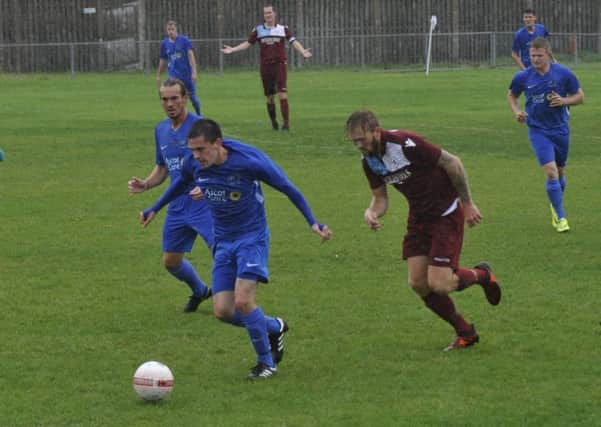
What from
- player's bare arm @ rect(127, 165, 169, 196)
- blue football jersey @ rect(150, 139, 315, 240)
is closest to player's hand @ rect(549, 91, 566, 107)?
player's bare arm @ rect(127, 165, 169, 196)

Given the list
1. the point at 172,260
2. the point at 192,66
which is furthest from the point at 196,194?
the point at 192,66

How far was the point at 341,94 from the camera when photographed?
1318 inches

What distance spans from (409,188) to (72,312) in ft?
10.9

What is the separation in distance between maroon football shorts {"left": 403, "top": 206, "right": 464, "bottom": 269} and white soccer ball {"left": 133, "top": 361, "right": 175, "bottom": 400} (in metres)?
2.17

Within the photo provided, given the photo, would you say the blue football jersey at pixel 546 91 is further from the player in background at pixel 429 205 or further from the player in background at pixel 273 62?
the player in background at pixel 273 62

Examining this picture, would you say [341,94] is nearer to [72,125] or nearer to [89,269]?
[72,125]

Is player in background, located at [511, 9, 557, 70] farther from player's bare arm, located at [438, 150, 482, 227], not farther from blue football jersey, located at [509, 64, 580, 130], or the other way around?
player's bare arm, located at [438, 150, 482, 227]

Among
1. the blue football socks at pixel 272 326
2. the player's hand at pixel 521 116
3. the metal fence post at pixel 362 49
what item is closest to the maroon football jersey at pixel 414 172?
the blue football socks at pixel 272 326

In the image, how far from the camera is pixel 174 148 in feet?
32.6

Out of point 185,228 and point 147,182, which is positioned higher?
point 147,182

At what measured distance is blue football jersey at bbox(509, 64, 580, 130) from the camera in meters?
13.5

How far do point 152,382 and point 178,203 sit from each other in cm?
280

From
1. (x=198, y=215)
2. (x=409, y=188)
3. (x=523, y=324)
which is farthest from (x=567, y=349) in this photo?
(x=198, y=215)

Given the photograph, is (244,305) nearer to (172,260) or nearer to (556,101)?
(172,260)
